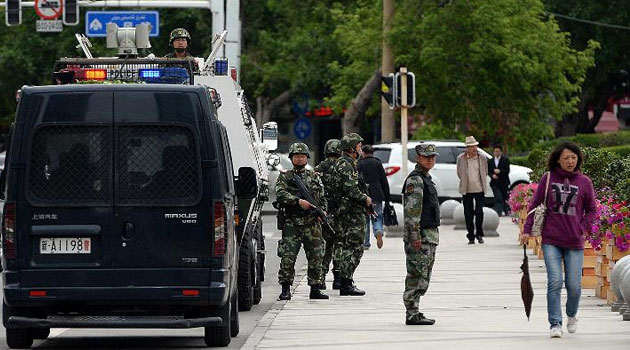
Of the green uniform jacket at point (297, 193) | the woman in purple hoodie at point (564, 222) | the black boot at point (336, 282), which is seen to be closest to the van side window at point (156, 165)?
the woman in purple hoodie at point (564, 222)

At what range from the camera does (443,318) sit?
15.9 m

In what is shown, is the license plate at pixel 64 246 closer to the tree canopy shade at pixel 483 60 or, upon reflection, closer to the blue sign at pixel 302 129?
the tree canopy shade at pixel 483 60

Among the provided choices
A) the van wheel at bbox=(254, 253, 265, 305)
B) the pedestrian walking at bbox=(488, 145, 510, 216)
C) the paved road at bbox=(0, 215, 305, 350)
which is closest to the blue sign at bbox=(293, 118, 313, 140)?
the pedestrian walking at bbox=(488, 145, 510, 216)

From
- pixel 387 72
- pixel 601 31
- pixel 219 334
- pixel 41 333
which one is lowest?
pixel 41 333

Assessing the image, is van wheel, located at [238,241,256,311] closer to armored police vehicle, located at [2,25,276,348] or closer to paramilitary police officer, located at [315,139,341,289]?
paramilitary police officer, located at [315,139,341,289]

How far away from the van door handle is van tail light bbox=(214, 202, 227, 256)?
60 cm

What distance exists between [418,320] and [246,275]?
81.0 inches

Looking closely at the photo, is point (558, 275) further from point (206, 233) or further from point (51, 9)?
point (51, 9)

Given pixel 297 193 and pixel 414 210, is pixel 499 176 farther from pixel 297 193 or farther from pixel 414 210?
pixel 414 210

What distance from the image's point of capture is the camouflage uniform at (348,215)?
18656mm

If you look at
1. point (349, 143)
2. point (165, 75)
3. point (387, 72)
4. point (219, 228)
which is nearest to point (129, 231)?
point (219, 228)

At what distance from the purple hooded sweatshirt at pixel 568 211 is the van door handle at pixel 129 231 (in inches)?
127

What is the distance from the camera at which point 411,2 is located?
44062mm

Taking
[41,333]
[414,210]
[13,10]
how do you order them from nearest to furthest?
[41,333], [414,210], [13,10]
